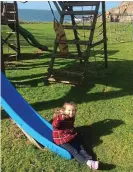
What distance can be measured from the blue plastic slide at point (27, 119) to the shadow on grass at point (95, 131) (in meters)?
0.51

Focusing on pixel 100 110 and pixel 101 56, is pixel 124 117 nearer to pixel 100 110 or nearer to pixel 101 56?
pixel 100 110

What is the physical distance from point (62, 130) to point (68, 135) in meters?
0.12

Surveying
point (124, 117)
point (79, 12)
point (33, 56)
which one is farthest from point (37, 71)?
point (124, 117)

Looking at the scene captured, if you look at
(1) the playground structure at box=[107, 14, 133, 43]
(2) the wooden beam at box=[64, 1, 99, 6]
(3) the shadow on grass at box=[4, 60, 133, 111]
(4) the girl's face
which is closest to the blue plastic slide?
(4) the girl's face

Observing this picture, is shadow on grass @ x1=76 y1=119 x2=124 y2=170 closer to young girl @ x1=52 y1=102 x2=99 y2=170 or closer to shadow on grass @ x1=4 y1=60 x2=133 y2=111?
young girl @ x1=52 y1=102 x2=99 y2=170

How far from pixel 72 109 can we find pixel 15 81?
379 centimetres

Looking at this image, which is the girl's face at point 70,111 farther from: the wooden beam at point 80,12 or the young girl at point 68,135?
the wooden beam at point 80,12

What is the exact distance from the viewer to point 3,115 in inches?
254

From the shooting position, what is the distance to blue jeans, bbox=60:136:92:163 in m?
4.90

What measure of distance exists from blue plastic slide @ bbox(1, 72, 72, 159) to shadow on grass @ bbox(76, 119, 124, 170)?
0.51m

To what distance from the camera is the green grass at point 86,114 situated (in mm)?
4945

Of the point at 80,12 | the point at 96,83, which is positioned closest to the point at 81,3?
the point at 80,12

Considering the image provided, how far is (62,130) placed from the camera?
519 centimetres

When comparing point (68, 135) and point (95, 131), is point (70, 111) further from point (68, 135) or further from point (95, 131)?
point (95, 131)
